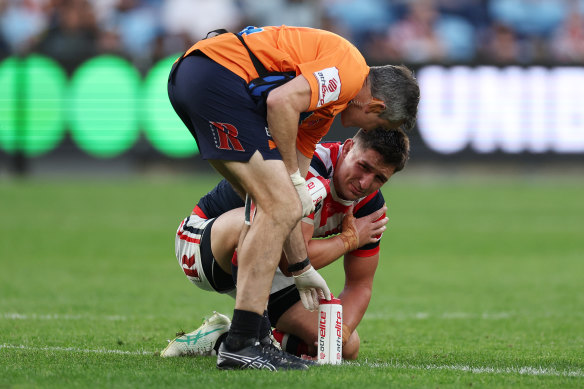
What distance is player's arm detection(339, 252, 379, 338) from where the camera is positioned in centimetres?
572

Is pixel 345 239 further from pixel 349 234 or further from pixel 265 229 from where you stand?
pixel 265 229

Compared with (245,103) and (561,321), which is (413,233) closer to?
(561,321)

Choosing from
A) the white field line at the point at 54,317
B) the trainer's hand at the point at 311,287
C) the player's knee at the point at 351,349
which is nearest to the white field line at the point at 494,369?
the player's knee at the point at 351,349

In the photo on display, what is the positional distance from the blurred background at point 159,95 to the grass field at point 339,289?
2.73 feet

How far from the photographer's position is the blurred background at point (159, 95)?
16.8 meters

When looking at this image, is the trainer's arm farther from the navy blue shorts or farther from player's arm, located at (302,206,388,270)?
player's arm, located at (302,206,388,270)

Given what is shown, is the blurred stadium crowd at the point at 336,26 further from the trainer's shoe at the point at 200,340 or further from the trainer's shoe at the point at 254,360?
the trainer's shoe at the point at 254,360

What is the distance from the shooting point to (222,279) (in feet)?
18.6

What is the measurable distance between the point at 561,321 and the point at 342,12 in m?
14.9

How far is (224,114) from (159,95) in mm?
12310

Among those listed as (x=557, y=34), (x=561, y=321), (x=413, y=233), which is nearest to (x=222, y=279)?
(x=561, y=321)

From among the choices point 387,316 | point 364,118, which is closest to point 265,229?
point 364,118

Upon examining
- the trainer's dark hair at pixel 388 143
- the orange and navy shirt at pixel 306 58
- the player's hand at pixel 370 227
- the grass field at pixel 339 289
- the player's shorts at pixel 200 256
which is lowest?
the grass field at pixel 339 289

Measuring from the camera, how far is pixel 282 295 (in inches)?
226
